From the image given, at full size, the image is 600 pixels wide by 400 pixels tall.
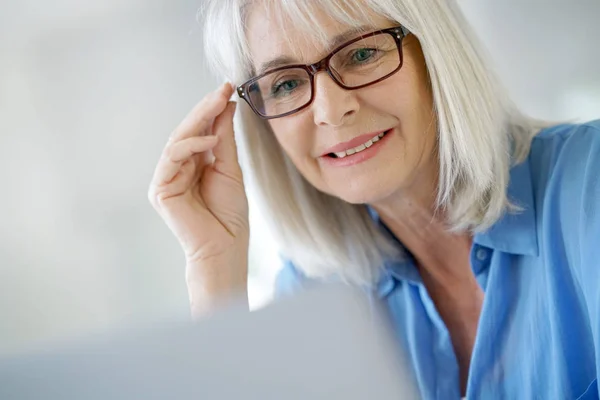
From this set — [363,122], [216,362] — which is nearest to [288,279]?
[363,122]

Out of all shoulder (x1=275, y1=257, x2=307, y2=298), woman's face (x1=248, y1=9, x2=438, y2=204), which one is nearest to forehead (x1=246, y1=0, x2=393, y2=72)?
woman's face (x1=248, y1=9, x2=438, y2=204)

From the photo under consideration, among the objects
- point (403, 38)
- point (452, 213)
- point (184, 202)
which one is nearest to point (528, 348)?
point (452, 213)

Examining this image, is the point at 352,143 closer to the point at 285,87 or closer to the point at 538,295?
the point at 285,87

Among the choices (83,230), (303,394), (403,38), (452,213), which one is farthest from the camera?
(83,230)

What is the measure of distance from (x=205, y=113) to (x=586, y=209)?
81 centimetres

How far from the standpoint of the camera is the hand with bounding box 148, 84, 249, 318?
4.27ft

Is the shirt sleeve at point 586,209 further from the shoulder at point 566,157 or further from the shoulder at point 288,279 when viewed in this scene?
the shoulder at point 288,279

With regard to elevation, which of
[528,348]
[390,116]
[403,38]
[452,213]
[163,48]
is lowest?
[528,348]

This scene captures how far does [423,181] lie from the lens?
123cm

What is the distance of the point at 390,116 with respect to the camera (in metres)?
1.13

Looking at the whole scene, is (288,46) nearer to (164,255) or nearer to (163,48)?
(163,48)

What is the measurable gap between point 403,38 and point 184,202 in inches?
24.0

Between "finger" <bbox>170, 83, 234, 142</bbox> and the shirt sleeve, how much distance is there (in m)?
0.72

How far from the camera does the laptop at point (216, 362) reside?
26 centimetres
